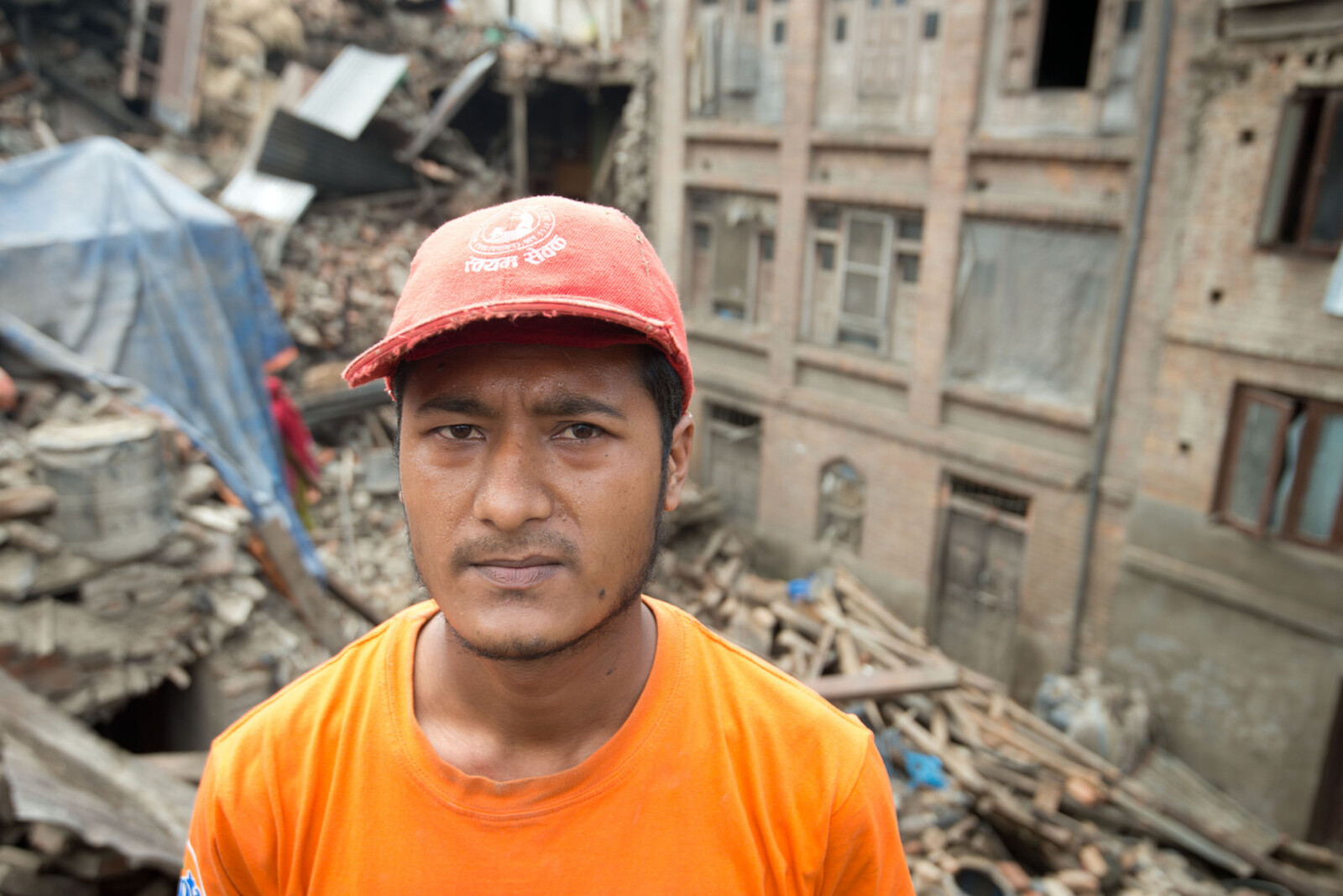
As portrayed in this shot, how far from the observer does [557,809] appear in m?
1.70

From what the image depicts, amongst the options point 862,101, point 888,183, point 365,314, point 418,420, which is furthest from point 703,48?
point 418,420

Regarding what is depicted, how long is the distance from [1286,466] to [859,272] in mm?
5823

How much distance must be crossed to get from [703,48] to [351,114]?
297 inches

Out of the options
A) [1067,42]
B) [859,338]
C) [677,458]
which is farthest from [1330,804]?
[677,458]

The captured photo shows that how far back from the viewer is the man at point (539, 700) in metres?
1.59

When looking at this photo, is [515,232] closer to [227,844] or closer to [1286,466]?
[227,844]

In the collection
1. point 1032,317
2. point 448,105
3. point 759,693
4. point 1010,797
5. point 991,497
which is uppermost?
point 448,105

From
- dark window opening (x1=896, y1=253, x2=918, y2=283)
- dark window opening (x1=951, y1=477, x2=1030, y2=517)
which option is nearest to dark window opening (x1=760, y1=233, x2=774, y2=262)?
dark window opening (x1=896, y1=253, x2=918, y2=283)

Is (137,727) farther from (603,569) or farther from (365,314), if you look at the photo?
(365,314)

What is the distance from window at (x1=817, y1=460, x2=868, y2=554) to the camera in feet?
42.9

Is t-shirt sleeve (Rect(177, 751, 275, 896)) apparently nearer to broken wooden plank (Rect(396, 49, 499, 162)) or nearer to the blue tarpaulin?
the blue tarpaulin

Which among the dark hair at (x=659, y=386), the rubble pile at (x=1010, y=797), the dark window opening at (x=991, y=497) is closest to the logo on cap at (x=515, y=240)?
the dark hair at (x=659, y=386)

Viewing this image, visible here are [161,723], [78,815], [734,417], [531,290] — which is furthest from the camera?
[734,417]

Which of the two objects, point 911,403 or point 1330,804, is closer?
point 1330,804
